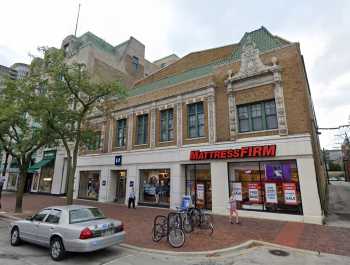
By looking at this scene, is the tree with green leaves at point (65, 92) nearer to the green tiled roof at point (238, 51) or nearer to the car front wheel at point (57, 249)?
the green tiled roof at point (238, 51)

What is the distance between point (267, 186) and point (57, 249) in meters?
11.8

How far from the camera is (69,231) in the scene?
6.44m

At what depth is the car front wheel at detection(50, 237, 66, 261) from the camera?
653 cm

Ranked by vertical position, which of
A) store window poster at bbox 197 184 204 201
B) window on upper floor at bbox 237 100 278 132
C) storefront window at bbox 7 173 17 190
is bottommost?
store window poster at bbox 197 184 204 201

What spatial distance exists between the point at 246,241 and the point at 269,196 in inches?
235

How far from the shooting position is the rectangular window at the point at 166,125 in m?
19.2

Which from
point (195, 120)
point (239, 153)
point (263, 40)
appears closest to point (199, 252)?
point (239, 153)

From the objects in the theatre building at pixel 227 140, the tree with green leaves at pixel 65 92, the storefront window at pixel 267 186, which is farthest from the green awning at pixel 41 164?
the storefront window at pixel 267 186

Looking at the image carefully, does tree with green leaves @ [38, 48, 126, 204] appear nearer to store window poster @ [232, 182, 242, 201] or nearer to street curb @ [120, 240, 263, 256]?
street curb @ [120, 240, 263, 256]

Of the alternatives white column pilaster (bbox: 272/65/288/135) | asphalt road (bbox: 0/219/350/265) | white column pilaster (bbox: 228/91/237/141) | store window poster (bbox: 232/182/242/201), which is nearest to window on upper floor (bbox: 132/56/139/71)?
white column pilaster (bbox: 228/91/237/141)

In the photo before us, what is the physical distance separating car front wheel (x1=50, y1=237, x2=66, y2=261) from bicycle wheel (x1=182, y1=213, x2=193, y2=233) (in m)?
5.00

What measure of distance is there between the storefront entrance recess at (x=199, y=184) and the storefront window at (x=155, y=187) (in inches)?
77.6

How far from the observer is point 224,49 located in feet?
73.9

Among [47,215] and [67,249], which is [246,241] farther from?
[47,215]
